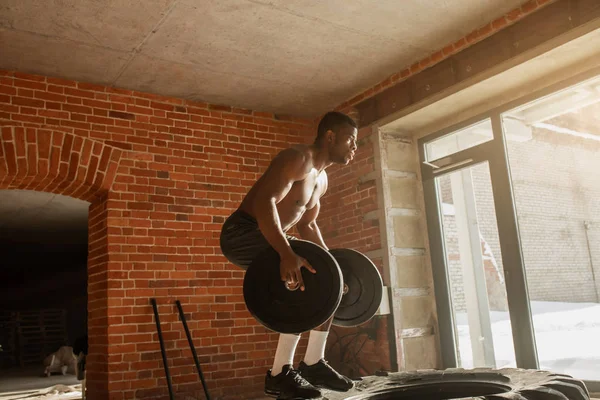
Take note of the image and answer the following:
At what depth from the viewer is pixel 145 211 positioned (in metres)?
5.03

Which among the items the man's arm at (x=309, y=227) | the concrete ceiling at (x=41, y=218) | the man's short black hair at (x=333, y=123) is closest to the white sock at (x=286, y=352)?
the man's arm at (x=309, y=227)

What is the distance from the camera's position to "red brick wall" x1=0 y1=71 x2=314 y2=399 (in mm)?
4688

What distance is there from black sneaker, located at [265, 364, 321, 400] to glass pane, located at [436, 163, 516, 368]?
2.50 meters

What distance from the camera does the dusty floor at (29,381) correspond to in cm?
779

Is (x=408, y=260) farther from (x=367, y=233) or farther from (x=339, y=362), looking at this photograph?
(x=339, y=362)

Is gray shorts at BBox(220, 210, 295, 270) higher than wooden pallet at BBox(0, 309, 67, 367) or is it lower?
higher

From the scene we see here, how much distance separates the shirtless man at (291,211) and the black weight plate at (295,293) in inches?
3.0

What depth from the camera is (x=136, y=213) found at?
16.4 feet

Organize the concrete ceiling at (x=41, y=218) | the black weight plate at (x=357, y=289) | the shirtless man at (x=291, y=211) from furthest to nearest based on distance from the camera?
the concrete ceiling at (x=41, y=218) < the black weight plate at (x=357, y=289) < the shirtless man at (x=291, y=211)

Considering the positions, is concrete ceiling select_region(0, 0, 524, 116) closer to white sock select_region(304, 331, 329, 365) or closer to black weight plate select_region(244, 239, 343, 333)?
black weight plate select_region(244, 239, 343, 333)

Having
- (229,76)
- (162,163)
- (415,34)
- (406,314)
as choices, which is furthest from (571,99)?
(162,163)

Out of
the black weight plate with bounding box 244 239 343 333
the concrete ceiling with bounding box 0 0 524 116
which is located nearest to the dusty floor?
the concrete ceiling with bounding box 0 0 524 116

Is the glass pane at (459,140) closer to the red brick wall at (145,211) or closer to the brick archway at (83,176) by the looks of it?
the red brick wall at (145,211)

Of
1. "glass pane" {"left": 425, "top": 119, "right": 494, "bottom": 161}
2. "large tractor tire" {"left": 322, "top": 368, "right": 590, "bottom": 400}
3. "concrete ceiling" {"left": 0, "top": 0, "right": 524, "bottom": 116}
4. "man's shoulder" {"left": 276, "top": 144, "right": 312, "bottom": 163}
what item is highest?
"concrete ceiling" {"left": 0, "top": 0, "right": 524, "bottom": 116}
